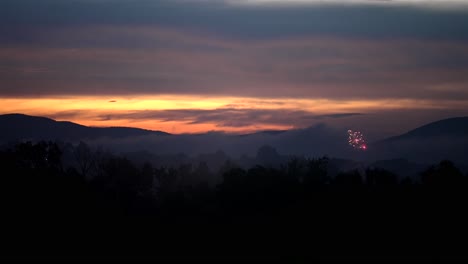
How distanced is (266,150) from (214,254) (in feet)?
422

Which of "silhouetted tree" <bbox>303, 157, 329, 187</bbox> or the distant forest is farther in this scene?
"silhouetted tree" <bbox>303, 157, 329, 187</bbox>

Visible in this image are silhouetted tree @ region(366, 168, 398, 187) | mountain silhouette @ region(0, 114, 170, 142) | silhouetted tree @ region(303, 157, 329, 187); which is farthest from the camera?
mountain silhouette @ region(0, 114, 170, 142)

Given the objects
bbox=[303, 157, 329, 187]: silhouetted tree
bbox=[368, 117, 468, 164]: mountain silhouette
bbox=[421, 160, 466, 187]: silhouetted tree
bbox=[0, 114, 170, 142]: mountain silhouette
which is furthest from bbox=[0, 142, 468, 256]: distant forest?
bbox=[0, 114, 170, 142]: mountain silhouette

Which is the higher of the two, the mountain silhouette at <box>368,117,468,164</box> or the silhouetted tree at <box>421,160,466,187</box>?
the silhouetted tree at <box>421,160,466,187</box>

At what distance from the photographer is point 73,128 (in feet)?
655

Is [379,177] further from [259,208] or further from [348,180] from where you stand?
[259,208]

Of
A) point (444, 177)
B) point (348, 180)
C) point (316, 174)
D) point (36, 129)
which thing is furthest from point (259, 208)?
point (36, 129)

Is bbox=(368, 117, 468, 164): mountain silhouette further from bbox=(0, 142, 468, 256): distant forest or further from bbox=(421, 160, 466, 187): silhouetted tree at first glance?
bbox=(0, 142, 468, 256): distant forest

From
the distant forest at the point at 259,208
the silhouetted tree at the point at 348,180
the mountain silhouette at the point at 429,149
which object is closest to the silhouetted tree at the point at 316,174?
the distant forest at the point at 259,208

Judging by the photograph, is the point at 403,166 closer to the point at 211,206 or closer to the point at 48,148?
the point at 48,148

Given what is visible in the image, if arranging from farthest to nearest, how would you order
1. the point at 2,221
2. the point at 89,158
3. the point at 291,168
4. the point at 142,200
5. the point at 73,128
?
the point at 73,128 < the point at 89,158 < the point at 291,168 < the point at 142,200 < the point at 2,221

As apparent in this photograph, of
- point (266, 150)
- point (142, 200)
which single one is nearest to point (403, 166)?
point (266, 150)

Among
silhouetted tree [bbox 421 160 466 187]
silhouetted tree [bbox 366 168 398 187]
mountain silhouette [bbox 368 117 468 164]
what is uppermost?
silhouetted tree [bbox 421 160 466 187]

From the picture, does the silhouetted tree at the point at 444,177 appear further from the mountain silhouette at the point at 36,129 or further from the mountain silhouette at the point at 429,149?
the mountain silhouette at the point at 36,129
